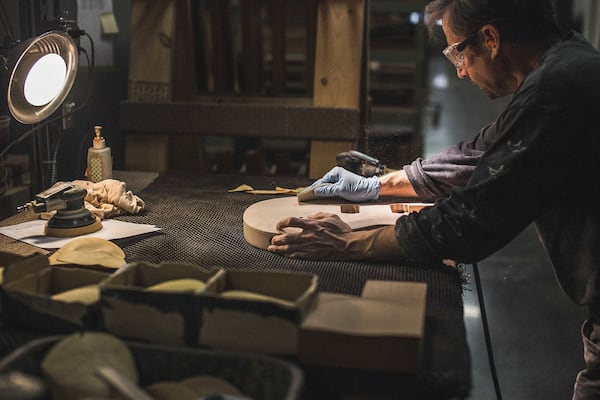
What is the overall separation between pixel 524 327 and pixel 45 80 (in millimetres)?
3233

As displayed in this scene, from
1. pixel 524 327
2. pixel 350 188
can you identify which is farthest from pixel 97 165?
pixel 524 327

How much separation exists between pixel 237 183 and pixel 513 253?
10.5ft

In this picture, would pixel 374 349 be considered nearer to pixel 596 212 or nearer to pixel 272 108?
pixel 596 212

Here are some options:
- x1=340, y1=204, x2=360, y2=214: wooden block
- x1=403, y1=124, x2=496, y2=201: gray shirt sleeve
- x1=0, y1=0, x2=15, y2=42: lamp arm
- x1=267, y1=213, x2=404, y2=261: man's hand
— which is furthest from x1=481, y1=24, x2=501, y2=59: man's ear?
x1=0, y1=0, x2=15, y2=42: lamp arm

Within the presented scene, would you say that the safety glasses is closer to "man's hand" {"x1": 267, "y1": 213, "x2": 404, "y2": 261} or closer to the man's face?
the man's face

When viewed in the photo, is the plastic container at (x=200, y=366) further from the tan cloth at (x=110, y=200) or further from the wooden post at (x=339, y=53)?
the wooden post at (x=339, y=53)

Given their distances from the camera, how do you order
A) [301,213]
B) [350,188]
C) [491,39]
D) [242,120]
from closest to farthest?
[491,39], [301,213], [350,188], [242,120]

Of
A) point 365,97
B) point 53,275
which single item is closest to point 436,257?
point 53,275

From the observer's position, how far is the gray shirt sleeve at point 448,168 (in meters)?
2.43

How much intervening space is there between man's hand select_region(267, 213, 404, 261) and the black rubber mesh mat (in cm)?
3

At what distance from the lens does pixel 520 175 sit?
1758 mm

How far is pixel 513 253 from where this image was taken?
18.1 ft

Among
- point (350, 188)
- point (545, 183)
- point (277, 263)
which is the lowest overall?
point (277, 263)

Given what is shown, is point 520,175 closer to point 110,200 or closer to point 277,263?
point 277,263
